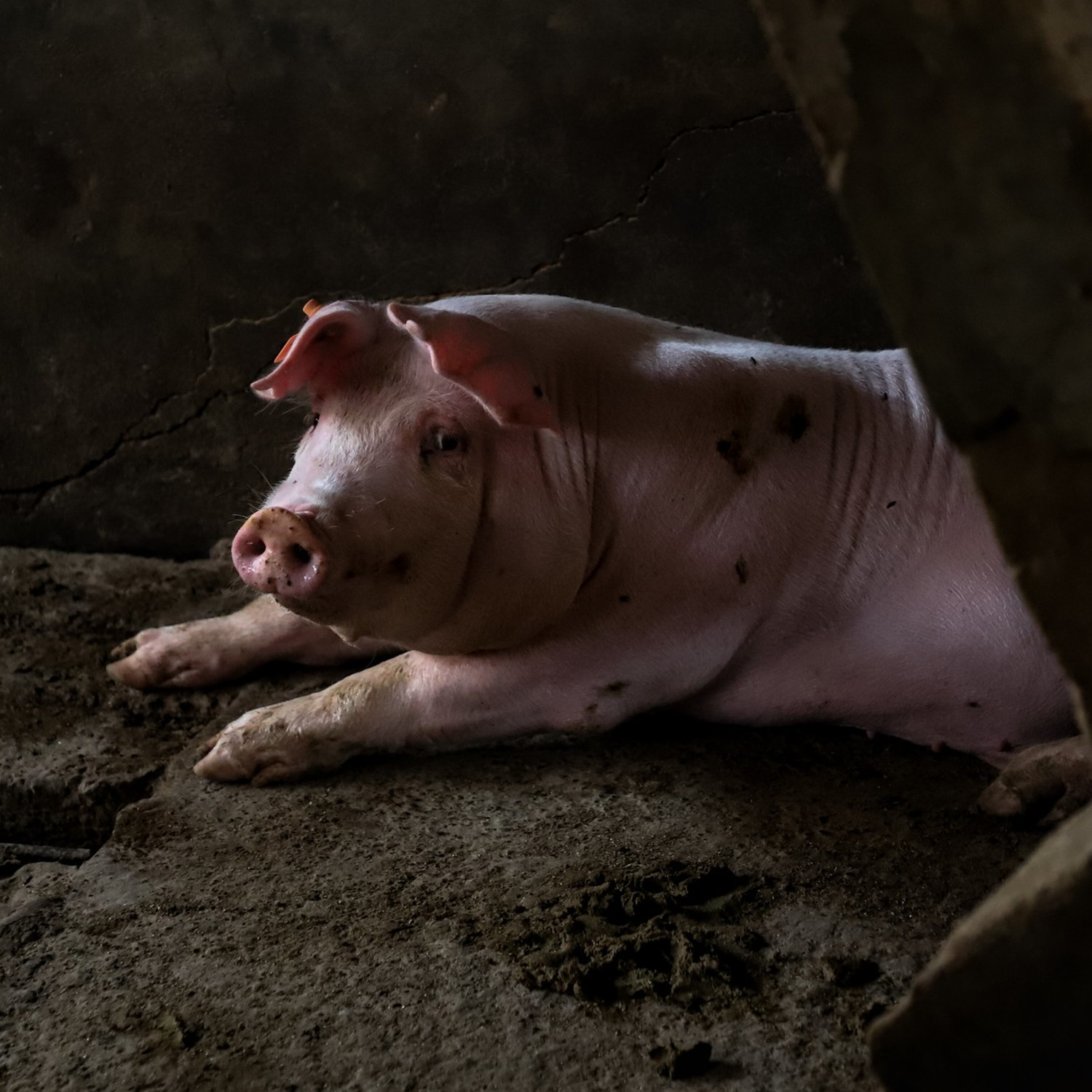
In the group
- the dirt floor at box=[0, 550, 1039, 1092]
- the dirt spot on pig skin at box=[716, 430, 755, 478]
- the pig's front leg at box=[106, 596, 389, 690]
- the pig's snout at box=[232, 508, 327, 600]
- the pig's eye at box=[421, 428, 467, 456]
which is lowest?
the dirt floor at box=[0, 550, 1039, 1092]

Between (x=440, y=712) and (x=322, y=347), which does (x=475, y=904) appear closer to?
(x=440, y=712)

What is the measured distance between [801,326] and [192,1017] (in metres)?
2.94

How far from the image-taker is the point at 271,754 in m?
3.01

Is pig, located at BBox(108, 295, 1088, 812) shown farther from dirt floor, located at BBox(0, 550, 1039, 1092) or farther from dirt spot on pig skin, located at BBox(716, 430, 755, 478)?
dirt floor, located at BBox(0, 550, 1039, 1092)

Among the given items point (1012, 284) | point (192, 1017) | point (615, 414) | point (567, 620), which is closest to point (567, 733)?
point (567, 620)

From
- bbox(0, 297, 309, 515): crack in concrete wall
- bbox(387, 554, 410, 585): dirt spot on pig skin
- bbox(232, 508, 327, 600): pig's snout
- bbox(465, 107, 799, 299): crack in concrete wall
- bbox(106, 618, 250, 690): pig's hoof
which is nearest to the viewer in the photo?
bbox(232, 508, 327, 600): pig's snout

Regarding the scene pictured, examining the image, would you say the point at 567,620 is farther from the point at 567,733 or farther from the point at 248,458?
the point at 248,458

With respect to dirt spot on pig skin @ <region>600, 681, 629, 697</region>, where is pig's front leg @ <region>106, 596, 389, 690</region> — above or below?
above

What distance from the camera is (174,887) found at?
8.43ft

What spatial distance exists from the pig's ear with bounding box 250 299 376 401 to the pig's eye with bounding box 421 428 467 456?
10.9 inches

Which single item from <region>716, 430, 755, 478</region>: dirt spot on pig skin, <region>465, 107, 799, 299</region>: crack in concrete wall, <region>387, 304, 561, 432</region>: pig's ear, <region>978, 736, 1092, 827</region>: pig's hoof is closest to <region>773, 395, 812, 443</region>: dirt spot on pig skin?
<region>716, 430, 755, 478</region>: dirt spot on pig skin

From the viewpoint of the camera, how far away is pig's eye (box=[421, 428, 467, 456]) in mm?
2793

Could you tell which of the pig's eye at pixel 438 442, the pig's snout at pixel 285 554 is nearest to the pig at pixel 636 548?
the pig's eye at pixel 438 442

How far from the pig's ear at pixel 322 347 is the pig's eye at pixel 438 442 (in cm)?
28
